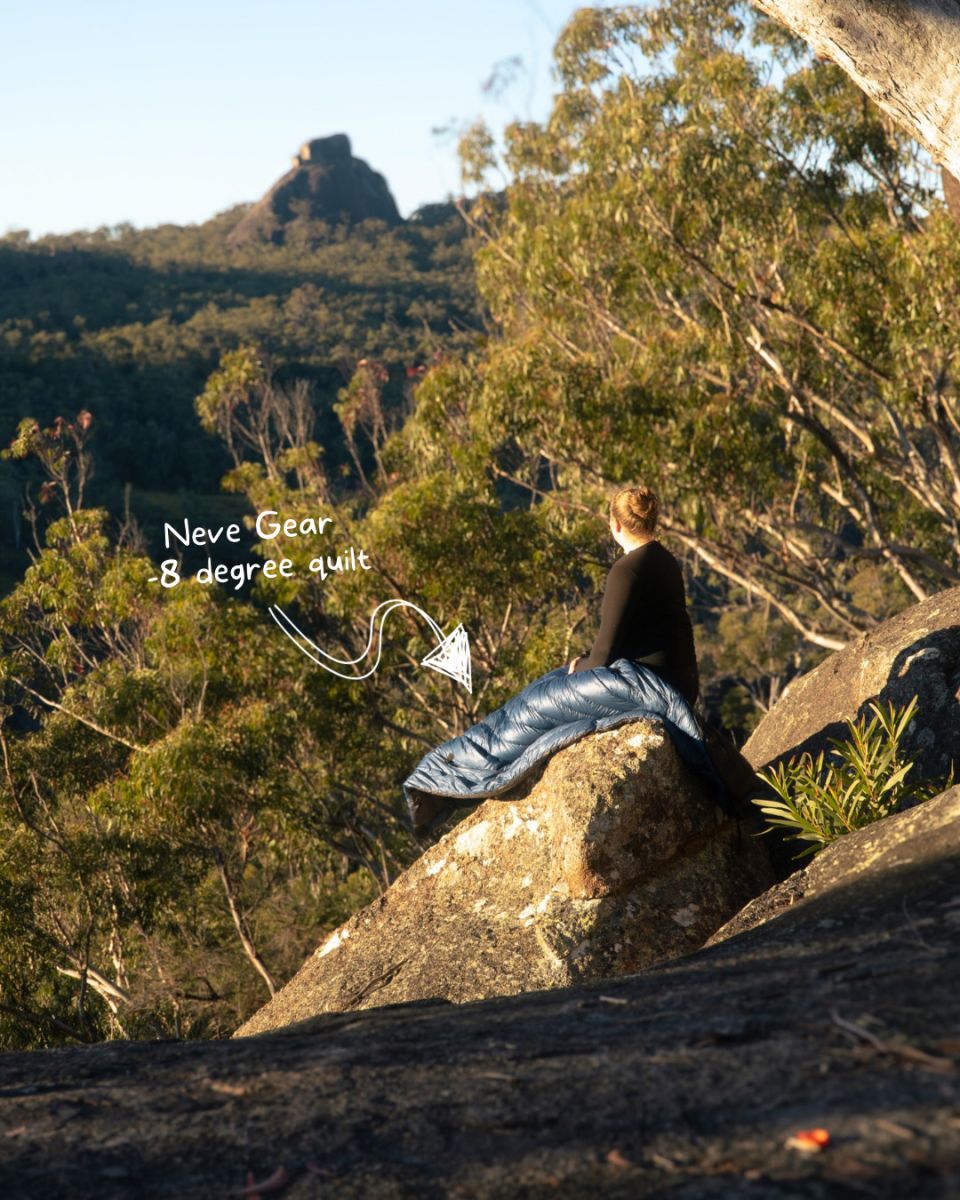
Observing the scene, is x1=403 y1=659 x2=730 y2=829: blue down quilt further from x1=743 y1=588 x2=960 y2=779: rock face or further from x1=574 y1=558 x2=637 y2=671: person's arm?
x1=743 y1=588 x2=960 y2=779: rock face

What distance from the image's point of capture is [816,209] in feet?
46.8

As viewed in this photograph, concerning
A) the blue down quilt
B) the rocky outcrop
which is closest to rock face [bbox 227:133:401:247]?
the blue down quilt

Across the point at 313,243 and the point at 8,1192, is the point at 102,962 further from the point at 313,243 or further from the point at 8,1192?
the point at 313,243

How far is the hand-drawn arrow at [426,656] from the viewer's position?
1227cm

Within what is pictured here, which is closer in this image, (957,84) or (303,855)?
(957,84)

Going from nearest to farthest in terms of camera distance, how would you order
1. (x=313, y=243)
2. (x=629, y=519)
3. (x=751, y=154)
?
(x=629, y=519), (x=751, y=154), (x=313, y=243)

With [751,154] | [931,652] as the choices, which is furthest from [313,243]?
[931,652]

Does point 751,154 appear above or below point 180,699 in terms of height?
above

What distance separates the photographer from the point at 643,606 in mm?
5574

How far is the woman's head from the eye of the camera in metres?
5.57

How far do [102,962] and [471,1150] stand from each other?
45.3 feet

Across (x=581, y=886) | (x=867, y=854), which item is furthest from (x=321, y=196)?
(x=867, y=854)

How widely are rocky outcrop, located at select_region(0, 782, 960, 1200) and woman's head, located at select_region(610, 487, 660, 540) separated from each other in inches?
97.4

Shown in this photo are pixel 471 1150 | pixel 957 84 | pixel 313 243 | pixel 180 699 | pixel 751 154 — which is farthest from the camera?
pixel 313 243
